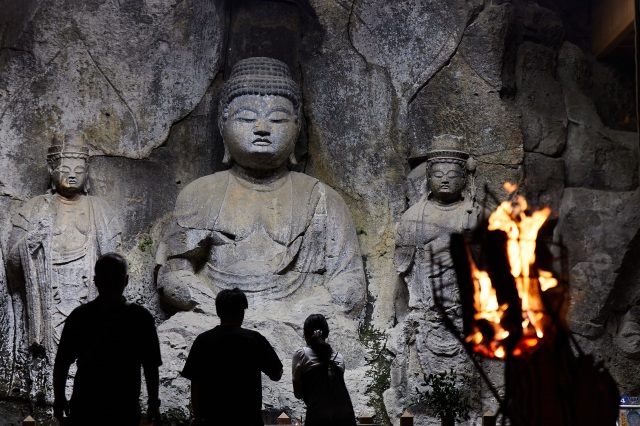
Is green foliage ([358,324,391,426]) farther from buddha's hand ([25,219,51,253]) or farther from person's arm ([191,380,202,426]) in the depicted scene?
person's arm ([191,380,202,426])

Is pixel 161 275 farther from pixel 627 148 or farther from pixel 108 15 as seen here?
pixel 627 148

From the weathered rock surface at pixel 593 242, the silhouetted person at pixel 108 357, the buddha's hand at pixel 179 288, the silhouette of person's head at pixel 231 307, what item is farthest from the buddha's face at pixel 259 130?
the silhouetted person at pixel 108 357

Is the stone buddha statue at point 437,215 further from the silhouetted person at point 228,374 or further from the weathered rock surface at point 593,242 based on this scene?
the silhouetted person at point 228,374

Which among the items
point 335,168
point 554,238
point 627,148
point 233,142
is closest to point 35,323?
point 233,142

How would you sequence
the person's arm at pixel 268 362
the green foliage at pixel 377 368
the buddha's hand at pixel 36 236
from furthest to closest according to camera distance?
the buddha's hand at pixel 36 236
the green foliage at pixel 377 368
the person's arm at pixel 268 362

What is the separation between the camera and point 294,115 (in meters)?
10.0

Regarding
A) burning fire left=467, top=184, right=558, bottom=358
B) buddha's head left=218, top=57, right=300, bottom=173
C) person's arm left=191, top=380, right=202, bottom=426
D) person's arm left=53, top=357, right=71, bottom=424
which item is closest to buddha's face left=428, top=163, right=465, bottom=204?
buddha's head left=218, top=57, right=300, bottom=173

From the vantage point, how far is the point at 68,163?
31.3 ft

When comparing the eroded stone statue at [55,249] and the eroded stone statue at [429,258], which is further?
the eroded stone statue at [55,249]

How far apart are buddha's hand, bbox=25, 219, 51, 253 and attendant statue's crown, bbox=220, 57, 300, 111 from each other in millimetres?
1665

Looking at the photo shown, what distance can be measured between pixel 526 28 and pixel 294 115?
1945 millimetres

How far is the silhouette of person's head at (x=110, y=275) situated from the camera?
6.08 m

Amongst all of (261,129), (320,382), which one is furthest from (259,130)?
(320,382)

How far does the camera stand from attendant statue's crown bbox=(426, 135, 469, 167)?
9.42 meters
